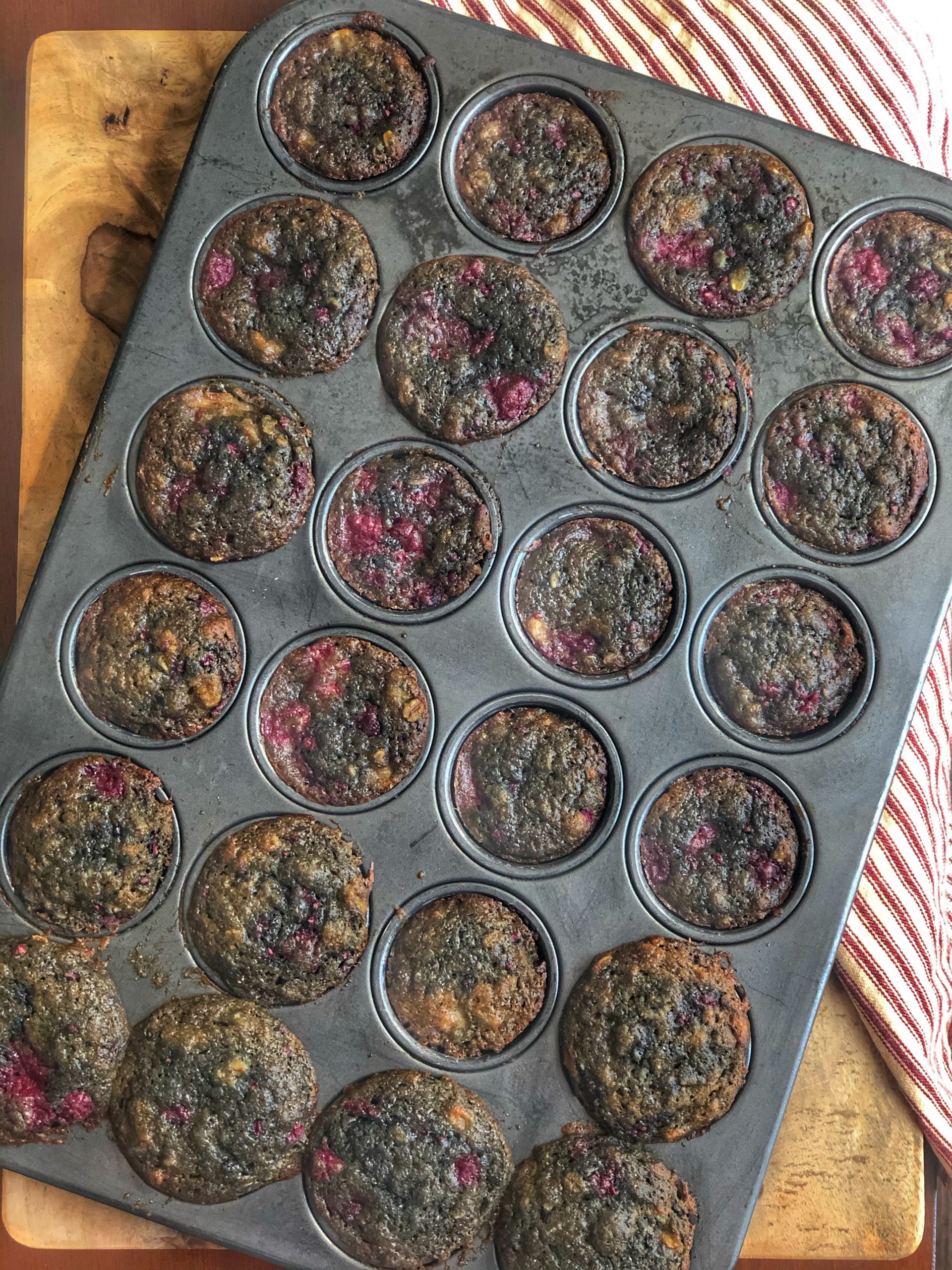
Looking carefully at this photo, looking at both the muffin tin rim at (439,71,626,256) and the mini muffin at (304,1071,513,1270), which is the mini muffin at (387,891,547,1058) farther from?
the muffin tin rim at (439,71,626,256)

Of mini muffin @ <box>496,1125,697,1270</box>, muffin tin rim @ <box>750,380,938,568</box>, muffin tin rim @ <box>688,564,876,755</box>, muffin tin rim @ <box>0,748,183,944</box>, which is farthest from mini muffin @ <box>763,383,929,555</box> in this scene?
muffin tin rim @ <box>0,748,183,944</box>

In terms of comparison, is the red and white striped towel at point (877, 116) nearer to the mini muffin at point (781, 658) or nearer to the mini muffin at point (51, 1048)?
the mini muffin at point (781, 658)

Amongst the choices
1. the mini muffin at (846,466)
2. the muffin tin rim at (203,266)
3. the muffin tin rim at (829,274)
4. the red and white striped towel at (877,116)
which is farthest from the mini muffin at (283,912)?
the muffin tin rim at (829,274)

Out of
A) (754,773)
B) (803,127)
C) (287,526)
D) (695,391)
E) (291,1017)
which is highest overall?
(803,127)

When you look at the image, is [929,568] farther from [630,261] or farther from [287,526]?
[287,526]

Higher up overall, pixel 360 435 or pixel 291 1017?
pixel 360 435

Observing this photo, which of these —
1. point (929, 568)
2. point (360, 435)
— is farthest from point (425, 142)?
point (929, 568)

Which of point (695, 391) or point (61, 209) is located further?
point (61, 209)
